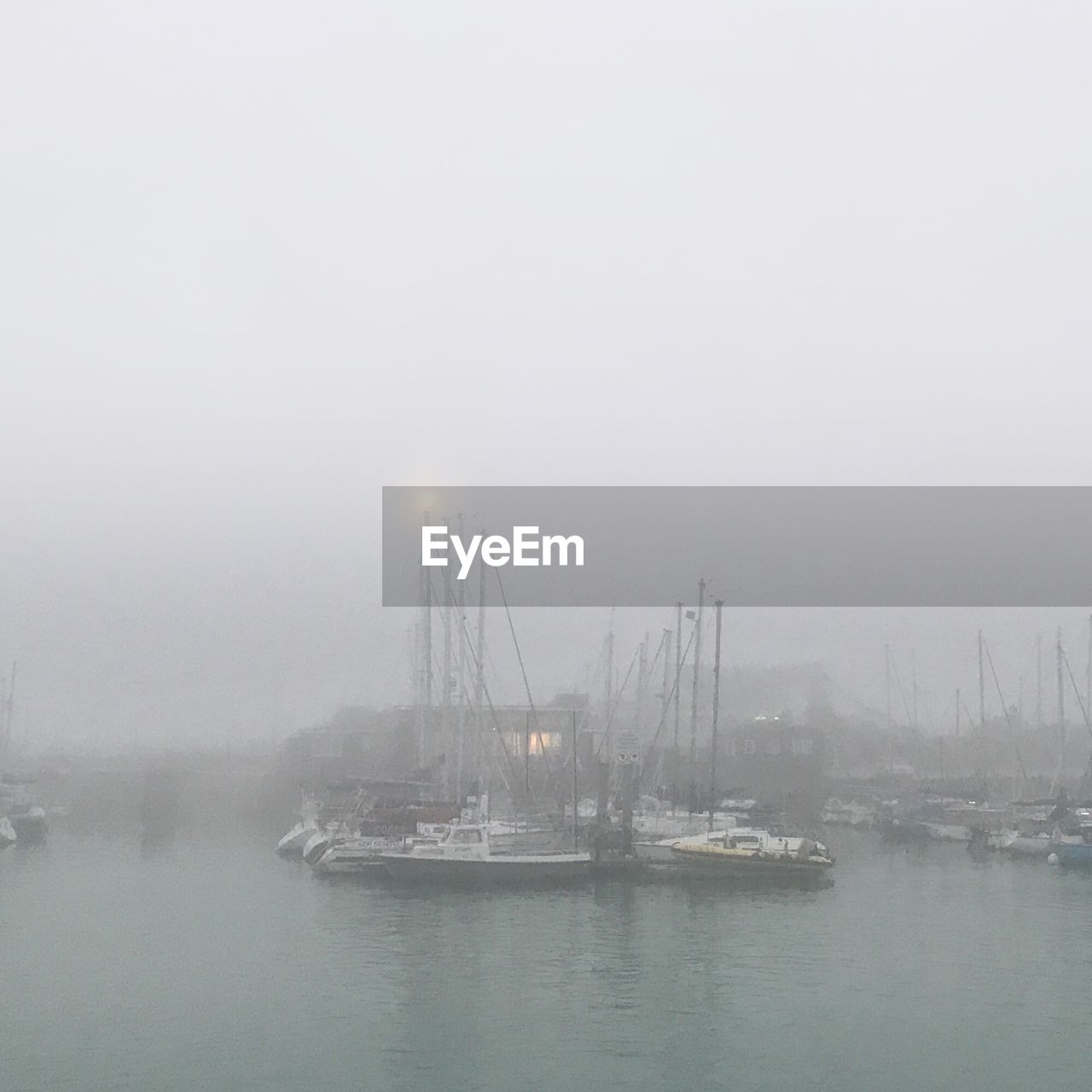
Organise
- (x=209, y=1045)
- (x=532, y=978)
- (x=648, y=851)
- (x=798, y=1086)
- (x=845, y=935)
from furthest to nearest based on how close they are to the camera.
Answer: (x=648, y=851), (x=845, y=935), (x=532, y=978), (x=209, y=1045), (x=798, y=1086)

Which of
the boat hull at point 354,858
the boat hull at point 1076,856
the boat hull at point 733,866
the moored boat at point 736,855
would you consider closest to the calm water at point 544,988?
the boat hull at point 354,858

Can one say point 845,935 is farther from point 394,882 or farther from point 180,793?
point 180,793

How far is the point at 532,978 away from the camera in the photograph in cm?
2244

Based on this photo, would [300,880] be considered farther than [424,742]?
No

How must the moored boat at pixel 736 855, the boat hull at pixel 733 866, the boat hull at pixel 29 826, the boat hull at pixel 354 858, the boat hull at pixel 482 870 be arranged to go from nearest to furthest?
1. the boat hull at pixel 482 870
2. the boat hull at pixel 733 866
3. the moored boat at pixel 736 855
4. the boat hull at pixel 354 858
5. the boat hull at pixel 29 826

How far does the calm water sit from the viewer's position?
55.3 ft

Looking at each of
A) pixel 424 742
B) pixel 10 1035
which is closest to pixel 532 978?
pixel 10 1035

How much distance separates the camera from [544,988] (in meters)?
21.6

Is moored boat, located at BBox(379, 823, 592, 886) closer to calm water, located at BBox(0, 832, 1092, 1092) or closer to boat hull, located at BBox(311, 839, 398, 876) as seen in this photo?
boat hull, located at BBox(311, 839, 398, 876)

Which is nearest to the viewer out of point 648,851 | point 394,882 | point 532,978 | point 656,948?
point 532,978

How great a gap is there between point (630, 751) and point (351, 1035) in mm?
18347

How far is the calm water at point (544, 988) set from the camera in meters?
16.8

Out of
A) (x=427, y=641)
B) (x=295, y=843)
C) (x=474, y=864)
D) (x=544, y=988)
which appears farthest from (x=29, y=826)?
(x=544, y=988)

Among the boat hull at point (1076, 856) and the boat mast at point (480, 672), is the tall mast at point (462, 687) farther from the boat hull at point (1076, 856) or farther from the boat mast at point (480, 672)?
the boat hull at point (1076, 856)
